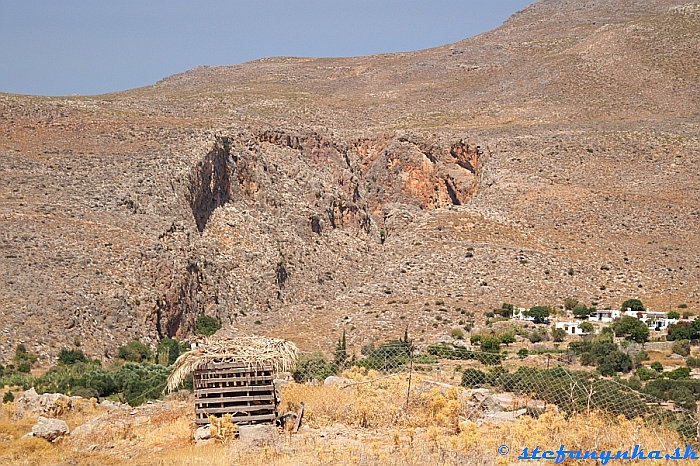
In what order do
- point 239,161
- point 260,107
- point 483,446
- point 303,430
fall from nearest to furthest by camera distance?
point 483,446
point 303,430
point 239,161
point 260,107

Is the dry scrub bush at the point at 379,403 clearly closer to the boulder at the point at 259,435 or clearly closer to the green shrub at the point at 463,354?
the boulder at the point at 259,435

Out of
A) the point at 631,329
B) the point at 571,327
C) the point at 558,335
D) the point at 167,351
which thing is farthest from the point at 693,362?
the point at 167,351

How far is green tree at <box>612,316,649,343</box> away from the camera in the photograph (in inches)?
1437

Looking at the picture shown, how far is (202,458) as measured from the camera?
55.0 feet

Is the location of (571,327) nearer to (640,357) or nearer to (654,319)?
(654,319)

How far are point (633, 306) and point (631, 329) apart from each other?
4235 millimetres

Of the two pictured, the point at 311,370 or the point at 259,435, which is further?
the point at 311,370

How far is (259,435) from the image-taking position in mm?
17703

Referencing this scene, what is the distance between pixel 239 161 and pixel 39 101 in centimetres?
1618

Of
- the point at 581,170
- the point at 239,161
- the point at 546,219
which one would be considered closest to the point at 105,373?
the point at 239,161

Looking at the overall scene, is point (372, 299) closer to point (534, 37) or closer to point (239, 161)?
point (239, 161)

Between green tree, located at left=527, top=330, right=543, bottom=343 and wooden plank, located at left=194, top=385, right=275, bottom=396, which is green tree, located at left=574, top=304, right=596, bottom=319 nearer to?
green tree, located at left=527, top=330, right=543, bottom=343

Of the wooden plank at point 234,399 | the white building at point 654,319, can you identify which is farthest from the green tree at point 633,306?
the wooden plank at point 234,399

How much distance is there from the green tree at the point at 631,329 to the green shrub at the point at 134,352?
19007mm
